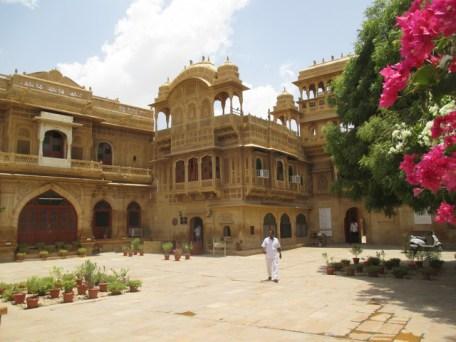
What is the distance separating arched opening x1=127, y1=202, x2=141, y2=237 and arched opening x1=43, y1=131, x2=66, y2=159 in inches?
240

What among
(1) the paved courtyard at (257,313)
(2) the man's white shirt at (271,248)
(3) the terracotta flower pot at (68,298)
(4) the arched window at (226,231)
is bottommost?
(1) the paved courtyard at (257,313)

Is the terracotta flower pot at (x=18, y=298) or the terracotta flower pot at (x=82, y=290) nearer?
the terracotta flower pot at (x=18, y=298)

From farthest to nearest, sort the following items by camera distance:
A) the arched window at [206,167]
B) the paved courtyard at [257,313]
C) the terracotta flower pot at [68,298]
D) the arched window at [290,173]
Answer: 1. the arched window at [290,173]
2. the arched window at [206,167]
3. the terracotta flower pot at [68,298]
4. the paved courtyard at [257,313]

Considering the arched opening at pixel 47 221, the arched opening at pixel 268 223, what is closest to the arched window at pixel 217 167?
the arched opening at pixel 268 223

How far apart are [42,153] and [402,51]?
2609 centimetres

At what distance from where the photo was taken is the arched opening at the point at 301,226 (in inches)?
1124

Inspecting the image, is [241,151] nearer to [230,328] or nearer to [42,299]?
[42,299]

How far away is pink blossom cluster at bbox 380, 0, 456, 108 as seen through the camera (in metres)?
2.36

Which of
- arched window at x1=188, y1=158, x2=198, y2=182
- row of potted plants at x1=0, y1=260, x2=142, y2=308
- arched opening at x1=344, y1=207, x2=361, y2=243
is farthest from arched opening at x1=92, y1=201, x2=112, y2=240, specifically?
arched opening at x1=344, y1=207, x2=361, y2=243

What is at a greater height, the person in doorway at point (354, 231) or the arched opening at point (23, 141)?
the arched opening at point (23, 141)

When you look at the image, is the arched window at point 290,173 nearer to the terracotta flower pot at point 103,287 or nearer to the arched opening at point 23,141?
the arched opening at point 23,141

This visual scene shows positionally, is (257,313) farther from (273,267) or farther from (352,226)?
(352,226)

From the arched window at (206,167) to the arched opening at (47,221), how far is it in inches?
340

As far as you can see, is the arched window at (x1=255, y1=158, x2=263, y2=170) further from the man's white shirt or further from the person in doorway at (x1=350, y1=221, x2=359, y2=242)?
the man's white shirt
